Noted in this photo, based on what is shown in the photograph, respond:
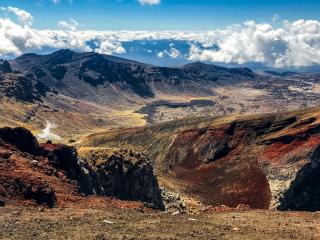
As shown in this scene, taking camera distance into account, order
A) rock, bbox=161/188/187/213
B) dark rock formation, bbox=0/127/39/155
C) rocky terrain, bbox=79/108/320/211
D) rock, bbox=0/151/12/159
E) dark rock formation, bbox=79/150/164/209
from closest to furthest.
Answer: rock, bbox=0/151/12/159, dark rock formation, bbox=0/127/39/155, dark rock formation, bbox=79/150/164/209, rock, bbox=161/188/187/213, rocky terrain, bbox=79/108/320/211

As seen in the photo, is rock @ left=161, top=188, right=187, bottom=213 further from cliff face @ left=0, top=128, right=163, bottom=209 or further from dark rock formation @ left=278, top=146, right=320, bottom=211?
dark rock formation @ left=278, top=146, right=320, bottom=211

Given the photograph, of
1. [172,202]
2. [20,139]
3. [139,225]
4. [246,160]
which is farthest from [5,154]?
[246,160]

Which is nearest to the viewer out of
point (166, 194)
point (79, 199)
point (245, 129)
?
point (79, 199)

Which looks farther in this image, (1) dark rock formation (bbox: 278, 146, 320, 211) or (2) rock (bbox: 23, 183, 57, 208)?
(1) dark rock formation (bbox: 278, 146, 320, 211)

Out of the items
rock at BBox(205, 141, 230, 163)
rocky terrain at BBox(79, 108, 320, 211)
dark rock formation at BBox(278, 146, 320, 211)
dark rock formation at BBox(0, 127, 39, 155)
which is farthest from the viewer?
rock at BBox(205, 141, 230, 163)

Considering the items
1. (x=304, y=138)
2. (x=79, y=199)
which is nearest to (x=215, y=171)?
(x=304, y=138)

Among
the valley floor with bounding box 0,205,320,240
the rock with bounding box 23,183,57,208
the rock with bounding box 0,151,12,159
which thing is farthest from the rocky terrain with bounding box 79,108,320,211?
the rock with bounding box 23,183,57,208

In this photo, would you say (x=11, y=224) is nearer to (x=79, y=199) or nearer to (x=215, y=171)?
(x=79, y=199)

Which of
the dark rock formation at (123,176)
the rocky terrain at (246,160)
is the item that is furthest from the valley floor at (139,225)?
the rocky terrain at (246,160)
